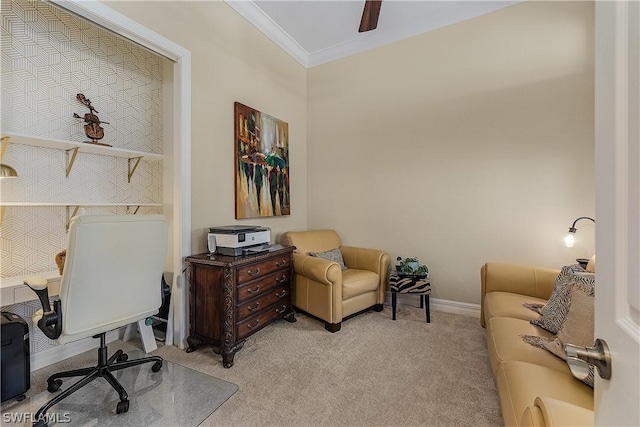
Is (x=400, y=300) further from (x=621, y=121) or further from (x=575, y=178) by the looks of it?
(x=621, y=121)

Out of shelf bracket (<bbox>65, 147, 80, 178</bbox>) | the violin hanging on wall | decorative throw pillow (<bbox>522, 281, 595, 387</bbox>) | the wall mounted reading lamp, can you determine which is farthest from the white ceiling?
decorative throw pillow (<bbox>522, 281, 595, 387</bbox>)

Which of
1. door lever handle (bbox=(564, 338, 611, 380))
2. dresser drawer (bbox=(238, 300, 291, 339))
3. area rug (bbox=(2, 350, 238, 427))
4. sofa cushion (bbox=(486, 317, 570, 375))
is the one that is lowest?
area rug (bbox=(2, 350, 238, 427))

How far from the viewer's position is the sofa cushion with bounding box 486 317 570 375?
4.63 ft

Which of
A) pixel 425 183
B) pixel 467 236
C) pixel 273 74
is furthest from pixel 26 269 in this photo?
pixel 467 236

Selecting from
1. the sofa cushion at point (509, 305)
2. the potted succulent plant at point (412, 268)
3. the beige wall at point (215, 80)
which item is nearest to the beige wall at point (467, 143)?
the potted succulent plant at point (412, 268)

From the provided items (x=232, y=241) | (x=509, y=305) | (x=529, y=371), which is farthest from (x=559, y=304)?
(x=232, y=241)

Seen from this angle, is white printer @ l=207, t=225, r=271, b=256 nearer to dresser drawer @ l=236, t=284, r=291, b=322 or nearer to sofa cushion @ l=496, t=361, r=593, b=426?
dresser drawer @ l=236, t=284, r=291, b=322

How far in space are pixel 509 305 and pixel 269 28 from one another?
3668mm

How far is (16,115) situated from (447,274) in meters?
3.99

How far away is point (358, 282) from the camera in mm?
2883

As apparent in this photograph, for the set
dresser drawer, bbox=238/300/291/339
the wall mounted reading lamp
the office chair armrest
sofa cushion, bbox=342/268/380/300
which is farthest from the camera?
sofa cushion, bbox=342/268/380/300

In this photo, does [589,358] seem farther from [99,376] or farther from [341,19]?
[341,19]

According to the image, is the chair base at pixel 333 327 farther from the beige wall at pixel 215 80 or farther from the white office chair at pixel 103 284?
the white office chair at pixel 103 284

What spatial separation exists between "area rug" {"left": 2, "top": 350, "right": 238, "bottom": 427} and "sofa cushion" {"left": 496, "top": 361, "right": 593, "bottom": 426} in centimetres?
152
